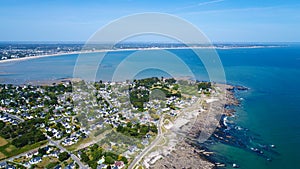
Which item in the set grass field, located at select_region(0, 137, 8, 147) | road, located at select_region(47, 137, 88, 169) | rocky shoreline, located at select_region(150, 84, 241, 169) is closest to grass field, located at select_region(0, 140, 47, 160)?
grass field, located at select_region(0, 137, 8, 147)

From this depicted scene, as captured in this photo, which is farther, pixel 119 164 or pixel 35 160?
pixel 35 160

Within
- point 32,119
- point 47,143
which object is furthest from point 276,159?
point 32,119

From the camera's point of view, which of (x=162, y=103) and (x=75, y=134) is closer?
(x=75, y=134)

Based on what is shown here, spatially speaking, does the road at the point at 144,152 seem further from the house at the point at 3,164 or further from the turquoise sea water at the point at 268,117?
the house at the point at 3,164

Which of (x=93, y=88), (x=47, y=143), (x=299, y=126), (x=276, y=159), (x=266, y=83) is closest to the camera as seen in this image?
(x=276, y=159)

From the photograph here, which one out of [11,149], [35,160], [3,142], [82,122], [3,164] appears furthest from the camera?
[82,122]

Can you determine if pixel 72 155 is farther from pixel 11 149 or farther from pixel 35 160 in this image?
pixel 11 149

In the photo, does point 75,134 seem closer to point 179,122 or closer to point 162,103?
point 179,122

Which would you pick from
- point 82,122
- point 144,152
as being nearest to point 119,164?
point 144,152

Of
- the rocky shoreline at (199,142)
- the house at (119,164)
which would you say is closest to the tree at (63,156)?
the house at (119,164)

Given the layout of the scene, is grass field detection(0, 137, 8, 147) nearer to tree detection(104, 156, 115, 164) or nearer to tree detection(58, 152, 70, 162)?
tree detection(58, 152, 70, 162)

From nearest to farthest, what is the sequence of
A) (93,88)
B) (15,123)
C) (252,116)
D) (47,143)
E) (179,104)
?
(47,143) → (15,123) → (252,116) → (179,104) → (93,88)
